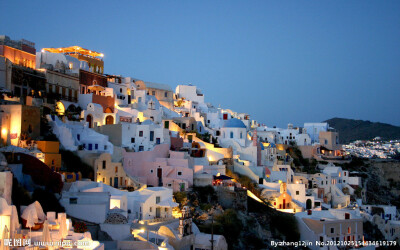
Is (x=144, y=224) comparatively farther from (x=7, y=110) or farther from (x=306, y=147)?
(x=306, y=147)

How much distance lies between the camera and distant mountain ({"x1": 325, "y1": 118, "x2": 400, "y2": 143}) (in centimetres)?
11831

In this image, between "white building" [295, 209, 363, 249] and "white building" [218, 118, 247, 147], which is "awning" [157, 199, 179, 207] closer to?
"white building" [295, 209, 363, 249]

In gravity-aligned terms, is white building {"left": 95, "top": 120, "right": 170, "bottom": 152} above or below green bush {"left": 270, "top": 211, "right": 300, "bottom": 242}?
above

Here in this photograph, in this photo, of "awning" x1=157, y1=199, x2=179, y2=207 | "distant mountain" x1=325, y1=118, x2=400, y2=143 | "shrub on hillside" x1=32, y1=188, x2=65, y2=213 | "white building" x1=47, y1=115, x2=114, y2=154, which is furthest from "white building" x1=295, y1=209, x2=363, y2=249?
"distant mountain" x1=325, y1=118, x2=400, y2=143

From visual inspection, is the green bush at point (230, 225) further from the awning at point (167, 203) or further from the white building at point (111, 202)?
the white building at point (111, 202)

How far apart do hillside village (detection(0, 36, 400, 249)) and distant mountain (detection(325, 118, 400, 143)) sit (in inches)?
2574

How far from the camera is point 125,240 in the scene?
79.0ft

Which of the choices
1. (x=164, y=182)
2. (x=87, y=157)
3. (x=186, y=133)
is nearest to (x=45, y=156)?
(x=87, y=157)

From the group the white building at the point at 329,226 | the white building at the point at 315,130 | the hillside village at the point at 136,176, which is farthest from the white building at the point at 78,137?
the white building at the point at 315,130

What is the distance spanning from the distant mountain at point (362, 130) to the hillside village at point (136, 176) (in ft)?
215

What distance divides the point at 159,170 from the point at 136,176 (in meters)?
1.86

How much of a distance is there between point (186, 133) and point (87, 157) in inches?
623

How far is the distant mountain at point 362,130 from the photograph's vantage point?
118312 millimetres

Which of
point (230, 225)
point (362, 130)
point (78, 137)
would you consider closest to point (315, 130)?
point (230, 225)
